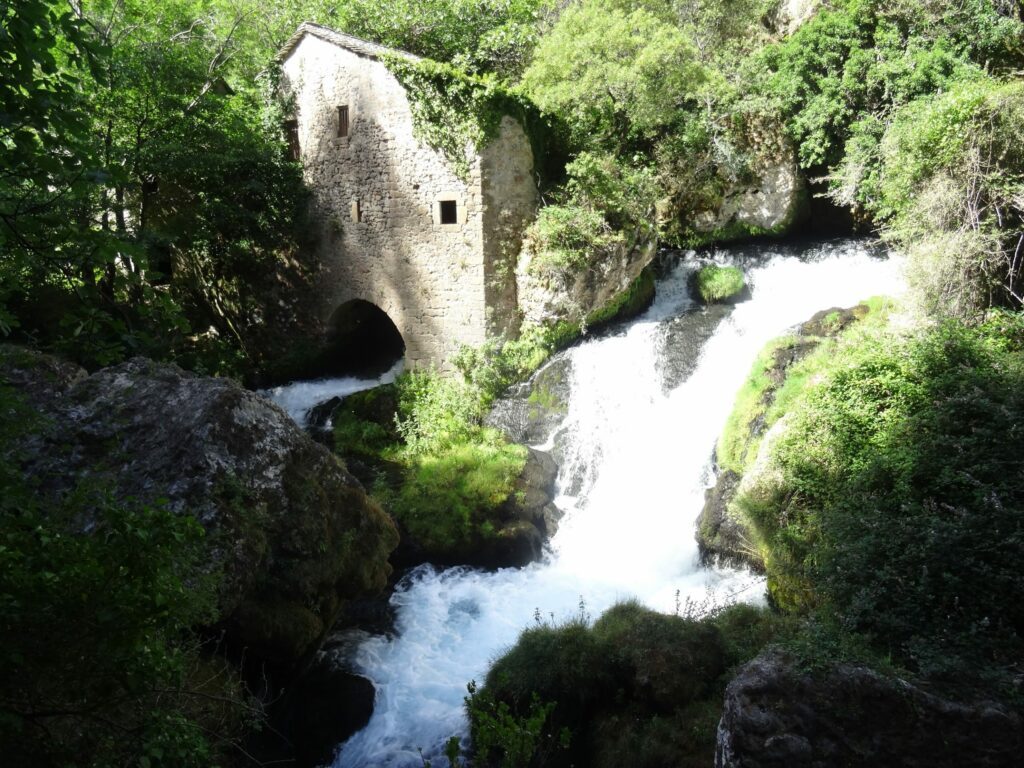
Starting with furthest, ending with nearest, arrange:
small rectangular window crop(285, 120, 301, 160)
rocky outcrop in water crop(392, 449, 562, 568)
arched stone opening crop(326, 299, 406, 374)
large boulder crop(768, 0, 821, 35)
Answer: large boulder crop(768, 0, 821, 35) → arched stone opening crop(326, 299, 406, 374) → small rectangular window crop(285, 120, 301, 160) → rocky outcrop in water crop(392, 449, 562, 568)

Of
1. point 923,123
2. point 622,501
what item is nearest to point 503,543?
point 622,501

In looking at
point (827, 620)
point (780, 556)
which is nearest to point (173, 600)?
point (827, 620)

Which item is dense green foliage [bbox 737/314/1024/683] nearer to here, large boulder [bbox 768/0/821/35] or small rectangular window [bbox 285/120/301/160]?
large boulder [bbox 768/0/821/35]

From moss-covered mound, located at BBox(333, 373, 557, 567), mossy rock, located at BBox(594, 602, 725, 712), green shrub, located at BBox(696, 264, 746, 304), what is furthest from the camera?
green shrub, located at BBox(696, 264, 746, 304)

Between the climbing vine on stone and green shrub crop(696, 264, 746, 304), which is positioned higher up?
the climbing vine on stone

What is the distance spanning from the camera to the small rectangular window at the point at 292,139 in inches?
531

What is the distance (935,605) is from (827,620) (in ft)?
2.30

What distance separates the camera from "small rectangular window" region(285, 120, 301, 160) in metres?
13.5

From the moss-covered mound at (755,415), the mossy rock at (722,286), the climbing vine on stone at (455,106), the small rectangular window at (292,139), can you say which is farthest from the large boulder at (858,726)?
the small rectangular window at (292,139)

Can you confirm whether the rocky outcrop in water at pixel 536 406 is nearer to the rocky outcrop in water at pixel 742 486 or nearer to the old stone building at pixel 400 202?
the old stone building at pixel 400 202

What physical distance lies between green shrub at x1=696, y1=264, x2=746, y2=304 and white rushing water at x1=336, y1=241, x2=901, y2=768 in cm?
36

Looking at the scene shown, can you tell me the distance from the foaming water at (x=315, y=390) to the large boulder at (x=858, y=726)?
10378 millimetres

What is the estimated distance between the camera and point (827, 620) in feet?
15.6

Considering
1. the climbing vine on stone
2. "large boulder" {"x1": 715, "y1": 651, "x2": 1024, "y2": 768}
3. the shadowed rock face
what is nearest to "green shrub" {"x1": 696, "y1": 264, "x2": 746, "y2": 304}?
the climbing vine on stone
